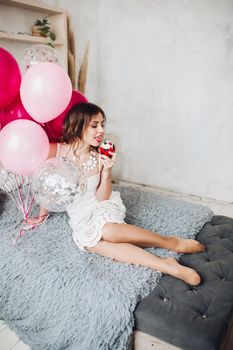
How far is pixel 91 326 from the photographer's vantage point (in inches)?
46.1

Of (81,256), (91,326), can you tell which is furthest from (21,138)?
(91,326)

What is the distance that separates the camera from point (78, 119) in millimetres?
1563

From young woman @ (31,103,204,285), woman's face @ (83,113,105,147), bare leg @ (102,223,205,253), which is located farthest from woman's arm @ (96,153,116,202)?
bare leg @ (102,223,205,253)

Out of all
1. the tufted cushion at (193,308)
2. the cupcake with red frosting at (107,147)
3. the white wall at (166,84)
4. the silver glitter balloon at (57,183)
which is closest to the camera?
the tufted cushion at (193,308)

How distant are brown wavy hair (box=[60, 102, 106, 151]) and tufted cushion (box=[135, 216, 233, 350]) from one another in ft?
Result: 2.65

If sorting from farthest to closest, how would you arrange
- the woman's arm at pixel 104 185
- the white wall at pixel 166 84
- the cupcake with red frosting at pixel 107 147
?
the white wall at pixel 166 84 → the woman's arm at pixel 104 185 → the cupcake with red frosting at pixel 107 147

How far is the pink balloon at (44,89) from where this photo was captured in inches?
51.6

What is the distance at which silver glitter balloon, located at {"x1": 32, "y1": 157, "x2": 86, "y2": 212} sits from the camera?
1.28m

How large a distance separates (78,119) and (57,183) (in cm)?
43

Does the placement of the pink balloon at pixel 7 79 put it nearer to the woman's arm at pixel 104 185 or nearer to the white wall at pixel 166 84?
the woman's arm at pixel 104 185

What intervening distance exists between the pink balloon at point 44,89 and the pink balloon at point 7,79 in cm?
4

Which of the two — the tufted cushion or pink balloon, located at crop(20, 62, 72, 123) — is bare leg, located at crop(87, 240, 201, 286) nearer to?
the tufted cushion

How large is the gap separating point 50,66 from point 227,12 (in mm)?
1725

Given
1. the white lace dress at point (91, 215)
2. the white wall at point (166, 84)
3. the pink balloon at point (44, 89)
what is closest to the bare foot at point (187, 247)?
the white lace dress at point (91, 215)
